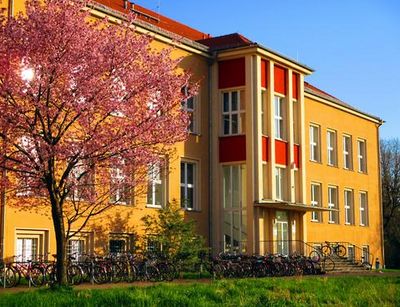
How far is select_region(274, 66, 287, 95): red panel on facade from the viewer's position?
35781mm

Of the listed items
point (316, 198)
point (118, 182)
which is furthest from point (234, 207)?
point (118, 182)

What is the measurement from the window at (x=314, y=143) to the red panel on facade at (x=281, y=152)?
666cm

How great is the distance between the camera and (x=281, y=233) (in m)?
35.6

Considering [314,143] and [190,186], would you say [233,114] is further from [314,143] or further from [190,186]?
[314,143]

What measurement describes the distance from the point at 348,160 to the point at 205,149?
49.5ft

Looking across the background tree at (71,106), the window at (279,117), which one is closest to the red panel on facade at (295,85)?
the window at (279,117)

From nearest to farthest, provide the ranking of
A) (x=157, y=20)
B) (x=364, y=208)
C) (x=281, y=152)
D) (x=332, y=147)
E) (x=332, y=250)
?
(x=281, y=152) → (x=157, y=20) → (x=332, y=250) → (x=332, y=147) → (x=364, y=208)

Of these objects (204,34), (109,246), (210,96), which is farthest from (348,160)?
(109,246)

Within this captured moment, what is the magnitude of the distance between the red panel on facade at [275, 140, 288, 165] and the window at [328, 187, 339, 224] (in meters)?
9.01

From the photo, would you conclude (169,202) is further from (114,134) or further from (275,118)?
(114,134)

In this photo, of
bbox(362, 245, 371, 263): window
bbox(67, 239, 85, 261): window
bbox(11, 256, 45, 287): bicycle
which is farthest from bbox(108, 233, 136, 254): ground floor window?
bbox(362, 245, 371, 263): window

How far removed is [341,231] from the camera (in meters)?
44.0

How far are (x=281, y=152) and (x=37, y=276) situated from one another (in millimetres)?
16910

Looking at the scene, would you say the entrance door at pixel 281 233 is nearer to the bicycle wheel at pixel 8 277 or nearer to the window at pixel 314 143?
the window at pixel 314 143
